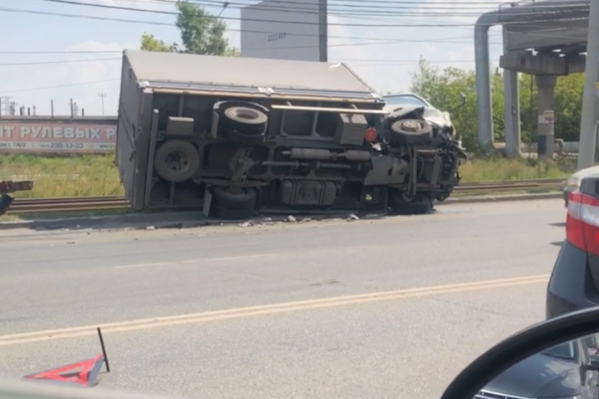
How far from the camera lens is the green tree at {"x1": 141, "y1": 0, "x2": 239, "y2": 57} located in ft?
302

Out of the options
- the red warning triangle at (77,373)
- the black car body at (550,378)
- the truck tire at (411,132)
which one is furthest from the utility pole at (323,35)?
the black car body at (550,378)

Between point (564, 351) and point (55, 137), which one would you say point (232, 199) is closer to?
point (564, 351)

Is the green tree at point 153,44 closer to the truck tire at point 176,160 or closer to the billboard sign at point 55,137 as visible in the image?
the billboard sign at point 55,137

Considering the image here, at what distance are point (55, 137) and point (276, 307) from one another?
43.4 metres

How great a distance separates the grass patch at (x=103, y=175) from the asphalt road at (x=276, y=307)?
246 inches

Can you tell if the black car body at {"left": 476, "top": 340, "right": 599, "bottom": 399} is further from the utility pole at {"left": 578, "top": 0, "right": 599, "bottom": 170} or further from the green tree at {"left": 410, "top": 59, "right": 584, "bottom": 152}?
the green tree at {"left": 410, "top": 59, "right": 584, "bottom": 152}

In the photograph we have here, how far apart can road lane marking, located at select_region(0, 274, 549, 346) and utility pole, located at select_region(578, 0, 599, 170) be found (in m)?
13.5

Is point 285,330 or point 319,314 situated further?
point 319,314

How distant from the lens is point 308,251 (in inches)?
499

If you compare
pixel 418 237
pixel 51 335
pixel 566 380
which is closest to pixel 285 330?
pixel 51 335

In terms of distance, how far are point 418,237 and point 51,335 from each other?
310 inches

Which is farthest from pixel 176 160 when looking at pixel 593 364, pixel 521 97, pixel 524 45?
pixel 521 97

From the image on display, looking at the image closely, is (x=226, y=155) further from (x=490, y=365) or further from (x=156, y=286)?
(x=490, y=365)

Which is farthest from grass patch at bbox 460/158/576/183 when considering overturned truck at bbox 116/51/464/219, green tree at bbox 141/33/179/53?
green tree at bbox 141/33/179/53
